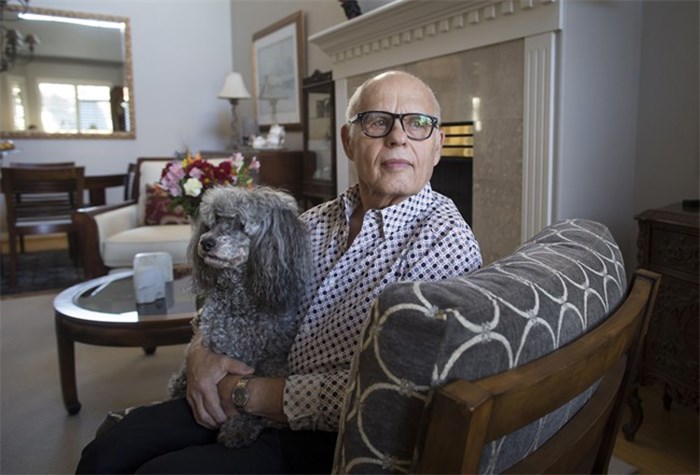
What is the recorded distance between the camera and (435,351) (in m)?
0.53

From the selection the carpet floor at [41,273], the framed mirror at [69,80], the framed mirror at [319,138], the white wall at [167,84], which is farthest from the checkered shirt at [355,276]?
the framed mirror at [69,80]

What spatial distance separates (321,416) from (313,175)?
3387mm

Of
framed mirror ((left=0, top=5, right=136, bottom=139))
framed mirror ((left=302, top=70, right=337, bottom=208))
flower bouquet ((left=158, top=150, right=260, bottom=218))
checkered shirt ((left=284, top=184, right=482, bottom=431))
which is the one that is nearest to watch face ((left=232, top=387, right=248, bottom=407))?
checkered shirt ((left=284, top=184, right=482, bottom=431))

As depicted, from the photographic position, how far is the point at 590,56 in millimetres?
2188

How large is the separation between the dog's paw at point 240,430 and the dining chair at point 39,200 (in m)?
3.77

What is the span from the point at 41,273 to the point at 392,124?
14.5 ft

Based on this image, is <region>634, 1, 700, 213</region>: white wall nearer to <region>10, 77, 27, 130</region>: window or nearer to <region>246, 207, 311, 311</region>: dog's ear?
<region>246, 207, 311, 311</region>: dog's ear

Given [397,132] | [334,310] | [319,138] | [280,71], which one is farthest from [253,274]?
[280,71]

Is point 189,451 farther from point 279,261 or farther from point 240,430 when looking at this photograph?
point 279,261

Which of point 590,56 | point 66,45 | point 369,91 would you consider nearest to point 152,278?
point 369,91

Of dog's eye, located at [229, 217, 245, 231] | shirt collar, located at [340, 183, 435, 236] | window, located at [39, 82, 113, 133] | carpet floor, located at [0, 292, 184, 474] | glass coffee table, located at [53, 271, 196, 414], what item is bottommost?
carpet floor, located at [0, 292, 184, 474]

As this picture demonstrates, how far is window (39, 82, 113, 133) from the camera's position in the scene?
18.3 feet

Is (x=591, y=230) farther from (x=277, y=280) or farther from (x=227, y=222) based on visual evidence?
(x=227, y=222)

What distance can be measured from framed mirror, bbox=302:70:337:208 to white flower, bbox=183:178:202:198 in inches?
75.8
